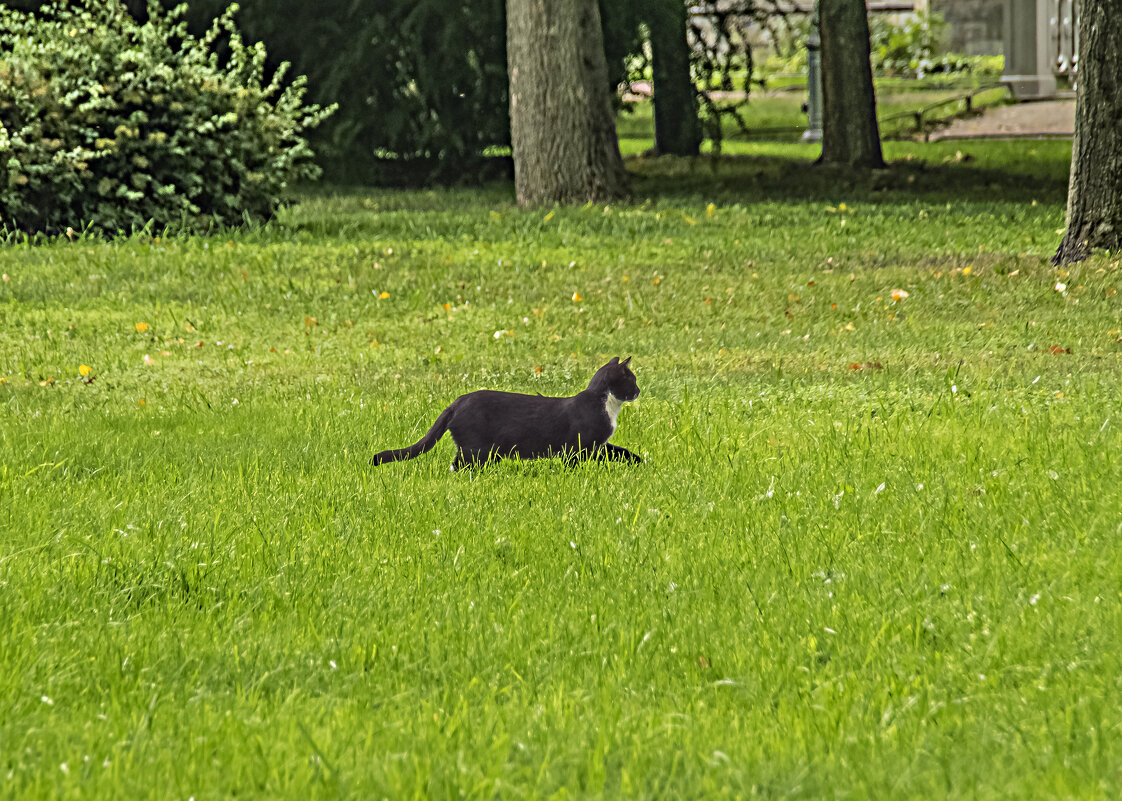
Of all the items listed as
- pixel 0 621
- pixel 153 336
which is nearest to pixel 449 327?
pixel 153 336

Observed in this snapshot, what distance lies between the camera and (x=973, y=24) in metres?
50.8

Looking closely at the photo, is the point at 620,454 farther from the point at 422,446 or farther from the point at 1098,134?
the point at 1098,134

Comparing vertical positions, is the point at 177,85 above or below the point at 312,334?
above

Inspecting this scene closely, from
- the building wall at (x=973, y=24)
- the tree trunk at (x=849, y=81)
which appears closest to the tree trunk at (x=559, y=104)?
the tree trunk at (x=849, y=81)

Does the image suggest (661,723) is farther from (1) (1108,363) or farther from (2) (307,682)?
(1) (1108,363)

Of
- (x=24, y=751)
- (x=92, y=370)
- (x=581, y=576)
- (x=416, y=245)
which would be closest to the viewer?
(x=24, y=751)

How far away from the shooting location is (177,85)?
52.3 ft

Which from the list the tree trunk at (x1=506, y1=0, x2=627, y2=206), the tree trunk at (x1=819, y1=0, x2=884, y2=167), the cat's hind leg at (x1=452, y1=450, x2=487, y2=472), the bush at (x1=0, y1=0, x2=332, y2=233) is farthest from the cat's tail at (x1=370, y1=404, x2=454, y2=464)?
the tree trunk at (x1=819, y1=0, x2=884, y2=167)

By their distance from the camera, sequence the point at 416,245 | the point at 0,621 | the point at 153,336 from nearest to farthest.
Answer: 1. the point at 0,621
2. the point at 153,336
3. the point at 416,245

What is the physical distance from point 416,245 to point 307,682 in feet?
36.1

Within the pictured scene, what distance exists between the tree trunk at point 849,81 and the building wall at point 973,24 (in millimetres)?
29597

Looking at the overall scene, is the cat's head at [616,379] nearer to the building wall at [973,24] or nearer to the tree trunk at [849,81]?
the tree trunk at [849,81]

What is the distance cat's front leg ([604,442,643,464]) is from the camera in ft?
20.5

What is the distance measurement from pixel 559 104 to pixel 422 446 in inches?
456
